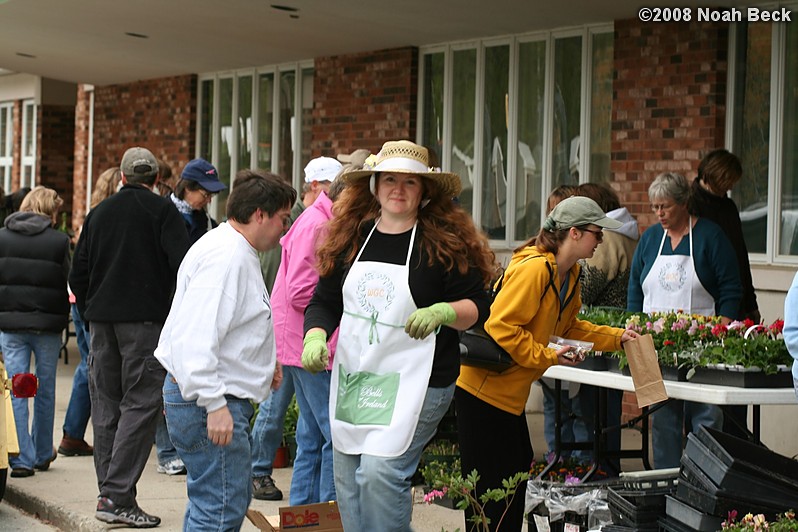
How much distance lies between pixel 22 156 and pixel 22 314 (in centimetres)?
1393

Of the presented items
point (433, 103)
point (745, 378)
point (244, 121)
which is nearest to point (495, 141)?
point (433, 103)

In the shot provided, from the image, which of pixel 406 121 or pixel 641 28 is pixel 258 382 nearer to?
pixel 641 28

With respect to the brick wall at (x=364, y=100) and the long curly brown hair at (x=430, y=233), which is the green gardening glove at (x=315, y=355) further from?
the brick wall at (x=364, y=100)

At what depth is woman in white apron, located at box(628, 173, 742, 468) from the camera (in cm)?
733

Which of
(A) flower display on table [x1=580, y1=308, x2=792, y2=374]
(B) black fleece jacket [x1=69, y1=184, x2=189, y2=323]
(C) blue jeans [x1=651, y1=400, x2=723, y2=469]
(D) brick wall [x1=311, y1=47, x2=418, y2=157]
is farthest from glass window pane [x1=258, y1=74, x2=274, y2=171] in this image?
(A) flower display on table [x1=580, y1=308, x2=792, y2=374]

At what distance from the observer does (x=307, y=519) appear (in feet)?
17.9

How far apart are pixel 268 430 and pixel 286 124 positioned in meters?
7.62

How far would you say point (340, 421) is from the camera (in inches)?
183

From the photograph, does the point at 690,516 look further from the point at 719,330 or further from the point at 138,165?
the point at 138,165

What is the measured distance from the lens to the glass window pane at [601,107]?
417 inches

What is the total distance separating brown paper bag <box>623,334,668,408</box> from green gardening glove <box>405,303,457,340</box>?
4.58 ft

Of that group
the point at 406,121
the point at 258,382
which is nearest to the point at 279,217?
the point at 258,382

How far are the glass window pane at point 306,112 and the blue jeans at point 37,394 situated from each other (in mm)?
6092

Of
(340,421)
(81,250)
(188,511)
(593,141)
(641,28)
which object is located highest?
(641,28)
